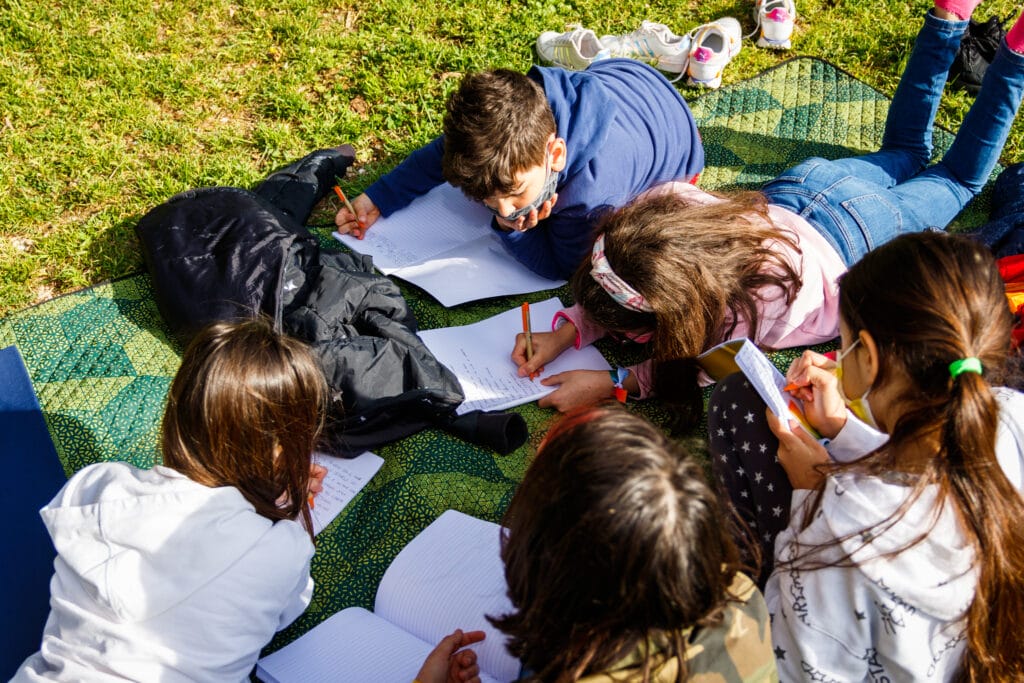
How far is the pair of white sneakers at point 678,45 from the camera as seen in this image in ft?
9.78

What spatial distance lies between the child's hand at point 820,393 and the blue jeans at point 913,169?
26.8 inches

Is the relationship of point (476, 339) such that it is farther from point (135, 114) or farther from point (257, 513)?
point (135, 114)

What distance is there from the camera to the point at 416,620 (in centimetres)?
177

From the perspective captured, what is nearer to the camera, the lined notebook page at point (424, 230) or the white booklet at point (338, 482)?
the white booklet at point (338, 482)

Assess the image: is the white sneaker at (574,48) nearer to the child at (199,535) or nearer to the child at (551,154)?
the child at (551,154)

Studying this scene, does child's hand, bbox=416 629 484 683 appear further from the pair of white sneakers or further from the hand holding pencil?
the pair of white sneakers

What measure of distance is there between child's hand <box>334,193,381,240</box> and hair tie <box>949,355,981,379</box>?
5.83 feet

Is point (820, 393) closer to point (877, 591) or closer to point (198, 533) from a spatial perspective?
point (877, 591)

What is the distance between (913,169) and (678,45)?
98 centimetres

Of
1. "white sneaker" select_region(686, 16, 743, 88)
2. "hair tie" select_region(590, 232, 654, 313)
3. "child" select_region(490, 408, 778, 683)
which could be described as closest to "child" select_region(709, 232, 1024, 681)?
"child" select_region(490, 408, 778, 683)

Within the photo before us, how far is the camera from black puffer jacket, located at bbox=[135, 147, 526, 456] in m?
2.00

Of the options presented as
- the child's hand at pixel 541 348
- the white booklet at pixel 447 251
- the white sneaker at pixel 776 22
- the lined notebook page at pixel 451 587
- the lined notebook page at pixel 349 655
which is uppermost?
the white sneaker at pixel 776 22

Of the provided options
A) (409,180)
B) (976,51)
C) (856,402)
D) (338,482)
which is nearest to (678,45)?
(976,51)

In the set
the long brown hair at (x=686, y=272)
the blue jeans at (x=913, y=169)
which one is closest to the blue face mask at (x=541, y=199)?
the long brown hair at (x=686, y=272)
